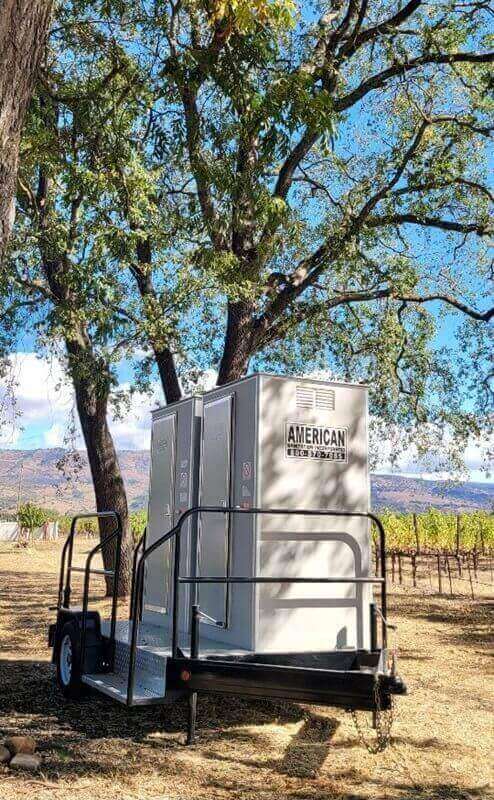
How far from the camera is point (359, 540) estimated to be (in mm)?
7320

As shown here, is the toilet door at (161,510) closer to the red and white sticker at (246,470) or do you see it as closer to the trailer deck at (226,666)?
the trailer deck at (226,666)

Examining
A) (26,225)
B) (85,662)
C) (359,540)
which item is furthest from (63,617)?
(26,225)

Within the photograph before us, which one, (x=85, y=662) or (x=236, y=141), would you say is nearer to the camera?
(x=85, y=662)

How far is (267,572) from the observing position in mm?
6887

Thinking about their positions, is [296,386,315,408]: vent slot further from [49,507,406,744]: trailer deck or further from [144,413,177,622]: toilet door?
[144,413,177,622]: toilet door

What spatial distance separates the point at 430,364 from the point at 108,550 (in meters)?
8.25

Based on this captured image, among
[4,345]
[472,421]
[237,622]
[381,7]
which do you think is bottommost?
[237,622]

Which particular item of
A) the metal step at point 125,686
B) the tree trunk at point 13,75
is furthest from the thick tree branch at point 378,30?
the metal step at point 125,686

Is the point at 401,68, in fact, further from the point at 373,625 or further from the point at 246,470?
the point at 373,625

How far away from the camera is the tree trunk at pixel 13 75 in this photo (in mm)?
5352

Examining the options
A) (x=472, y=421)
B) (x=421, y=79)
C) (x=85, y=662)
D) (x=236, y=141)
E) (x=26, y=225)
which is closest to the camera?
(x=85, y=662)

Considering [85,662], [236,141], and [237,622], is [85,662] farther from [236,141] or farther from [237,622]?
[236,141]

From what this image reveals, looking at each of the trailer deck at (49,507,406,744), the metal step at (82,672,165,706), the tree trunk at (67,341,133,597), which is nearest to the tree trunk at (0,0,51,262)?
the trailer deck at (49,507,406,744)

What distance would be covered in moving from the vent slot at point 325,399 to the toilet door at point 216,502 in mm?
784
